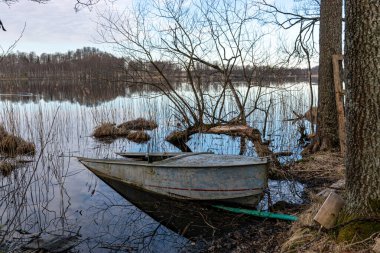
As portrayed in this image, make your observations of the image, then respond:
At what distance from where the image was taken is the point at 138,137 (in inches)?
453

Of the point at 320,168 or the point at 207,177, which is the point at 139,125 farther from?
the point at 207,177

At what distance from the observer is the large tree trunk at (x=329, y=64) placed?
6977 mm

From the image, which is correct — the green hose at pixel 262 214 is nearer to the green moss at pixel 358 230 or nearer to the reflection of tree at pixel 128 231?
the reflection of tree at pixel 128 231

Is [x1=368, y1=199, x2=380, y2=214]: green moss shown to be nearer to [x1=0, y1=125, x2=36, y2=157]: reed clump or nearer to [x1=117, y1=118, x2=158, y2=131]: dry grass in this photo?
[x1=0, y1=125, x2=36, y2=157]: reed clump

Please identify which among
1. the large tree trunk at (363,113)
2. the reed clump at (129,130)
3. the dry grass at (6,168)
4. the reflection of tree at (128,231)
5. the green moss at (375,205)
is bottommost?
the reflection of tree at (128,231)

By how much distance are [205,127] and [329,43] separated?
399 cm

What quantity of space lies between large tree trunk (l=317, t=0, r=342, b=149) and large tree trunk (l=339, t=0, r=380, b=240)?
4.49m

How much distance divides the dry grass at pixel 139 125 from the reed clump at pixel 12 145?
380 cm

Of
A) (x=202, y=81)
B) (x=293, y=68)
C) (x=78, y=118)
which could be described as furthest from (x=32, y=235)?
(x=78, y=118)

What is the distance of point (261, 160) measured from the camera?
509 centimetres

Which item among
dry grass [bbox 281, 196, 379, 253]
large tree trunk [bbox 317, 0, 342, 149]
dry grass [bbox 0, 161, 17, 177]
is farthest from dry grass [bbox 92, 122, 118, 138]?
dry grass [bbox 281, 196, 379, 253]

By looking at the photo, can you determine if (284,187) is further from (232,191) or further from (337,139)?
(337,139)

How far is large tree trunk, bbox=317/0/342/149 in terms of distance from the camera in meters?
6.98

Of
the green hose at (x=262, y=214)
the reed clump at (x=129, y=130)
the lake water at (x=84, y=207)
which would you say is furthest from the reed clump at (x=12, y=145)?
the green hose at (x=262, y=214)
